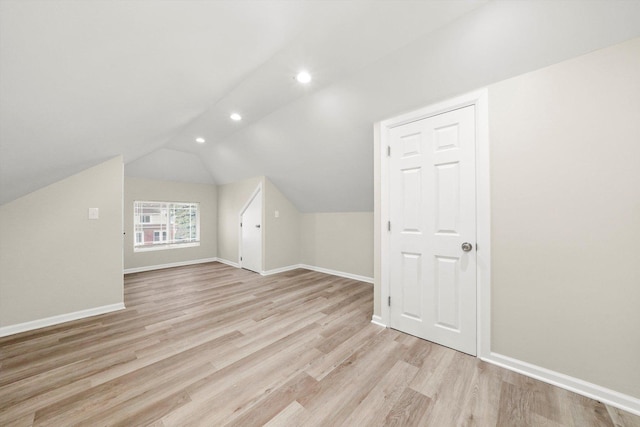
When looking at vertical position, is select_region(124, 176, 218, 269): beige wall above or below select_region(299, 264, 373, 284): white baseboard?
above

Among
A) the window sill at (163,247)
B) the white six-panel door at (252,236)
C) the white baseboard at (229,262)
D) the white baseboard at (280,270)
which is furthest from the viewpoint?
the white baseboard at (229,262)

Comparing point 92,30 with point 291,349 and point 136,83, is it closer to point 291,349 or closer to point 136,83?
point 136,83

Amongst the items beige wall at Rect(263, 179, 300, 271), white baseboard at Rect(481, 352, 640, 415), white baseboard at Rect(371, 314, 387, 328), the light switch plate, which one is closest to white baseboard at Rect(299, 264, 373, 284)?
beige wall at Rect(263, 179, 300, 271)

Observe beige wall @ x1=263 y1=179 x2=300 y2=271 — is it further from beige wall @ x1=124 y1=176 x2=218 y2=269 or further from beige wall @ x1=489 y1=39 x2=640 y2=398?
beige wall @ x1=489 y1=39 x2=640 y2=398

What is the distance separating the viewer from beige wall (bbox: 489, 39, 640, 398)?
1418mm

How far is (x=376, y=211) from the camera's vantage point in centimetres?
260

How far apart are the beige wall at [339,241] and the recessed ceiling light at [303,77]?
257 centimetres

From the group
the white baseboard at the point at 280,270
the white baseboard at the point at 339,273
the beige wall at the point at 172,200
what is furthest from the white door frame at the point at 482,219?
the beige wall at the point at 172,200

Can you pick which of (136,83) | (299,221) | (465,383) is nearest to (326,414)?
(465,383)

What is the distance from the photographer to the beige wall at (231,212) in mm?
5242

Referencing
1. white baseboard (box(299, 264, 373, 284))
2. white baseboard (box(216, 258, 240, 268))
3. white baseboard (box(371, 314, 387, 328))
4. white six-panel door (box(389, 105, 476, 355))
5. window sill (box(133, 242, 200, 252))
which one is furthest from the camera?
white baseboard (box(216, 258, 240, 268))

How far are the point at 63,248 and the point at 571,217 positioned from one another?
16.3 ft

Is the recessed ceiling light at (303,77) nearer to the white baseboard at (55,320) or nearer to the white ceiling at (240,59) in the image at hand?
the white ceiling at (240,59)

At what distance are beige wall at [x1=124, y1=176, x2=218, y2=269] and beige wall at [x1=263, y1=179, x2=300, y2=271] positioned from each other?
219 centimetres
